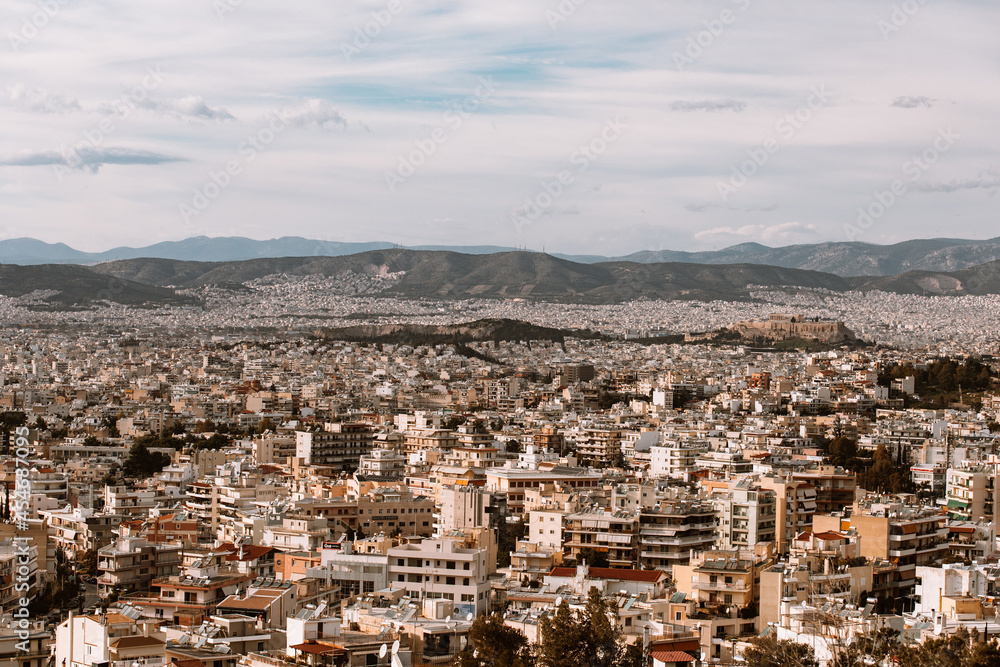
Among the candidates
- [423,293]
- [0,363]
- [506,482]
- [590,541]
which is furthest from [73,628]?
[423,293]

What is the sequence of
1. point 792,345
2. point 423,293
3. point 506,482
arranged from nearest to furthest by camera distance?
point 506,482 → point 792,345 → point 423,293

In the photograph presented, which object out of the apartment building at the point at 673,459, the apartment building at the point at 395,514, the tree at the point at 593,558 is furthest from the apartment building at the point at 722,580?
the apartment building at the point at 673,459

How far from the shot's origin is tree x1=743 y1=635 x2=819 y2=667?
13.4 meters

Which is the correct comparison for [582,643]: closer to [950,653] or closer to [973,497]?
[950,653]

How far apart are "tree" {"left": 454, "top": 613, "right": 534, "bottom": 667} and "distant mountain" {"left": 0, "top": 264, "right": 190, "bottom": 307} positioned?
14079 centimetres

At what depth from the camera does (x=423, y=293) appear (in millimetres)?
188250

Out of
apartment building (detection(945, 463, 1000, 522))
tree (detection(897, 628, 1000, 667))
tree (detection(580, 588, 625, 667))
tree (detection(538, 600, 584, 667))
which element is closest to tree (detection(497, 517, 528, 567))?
apartment building (detection(945, 463, 1000, 522))

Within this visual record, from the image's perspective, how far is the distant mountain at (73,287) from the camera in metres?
155

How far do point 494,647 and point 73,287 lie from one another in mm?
149913

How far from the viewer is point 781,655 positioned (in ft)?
44.7

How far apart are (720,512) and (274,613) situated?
9482 millimetres

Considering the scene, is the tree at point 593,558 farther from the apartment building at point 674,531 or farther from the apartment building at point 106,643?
the apartment building at point 106,643

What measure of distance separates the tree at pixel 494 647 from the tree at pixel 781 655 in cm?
210

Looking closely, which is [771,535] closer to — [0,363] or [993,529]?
[993,529]
